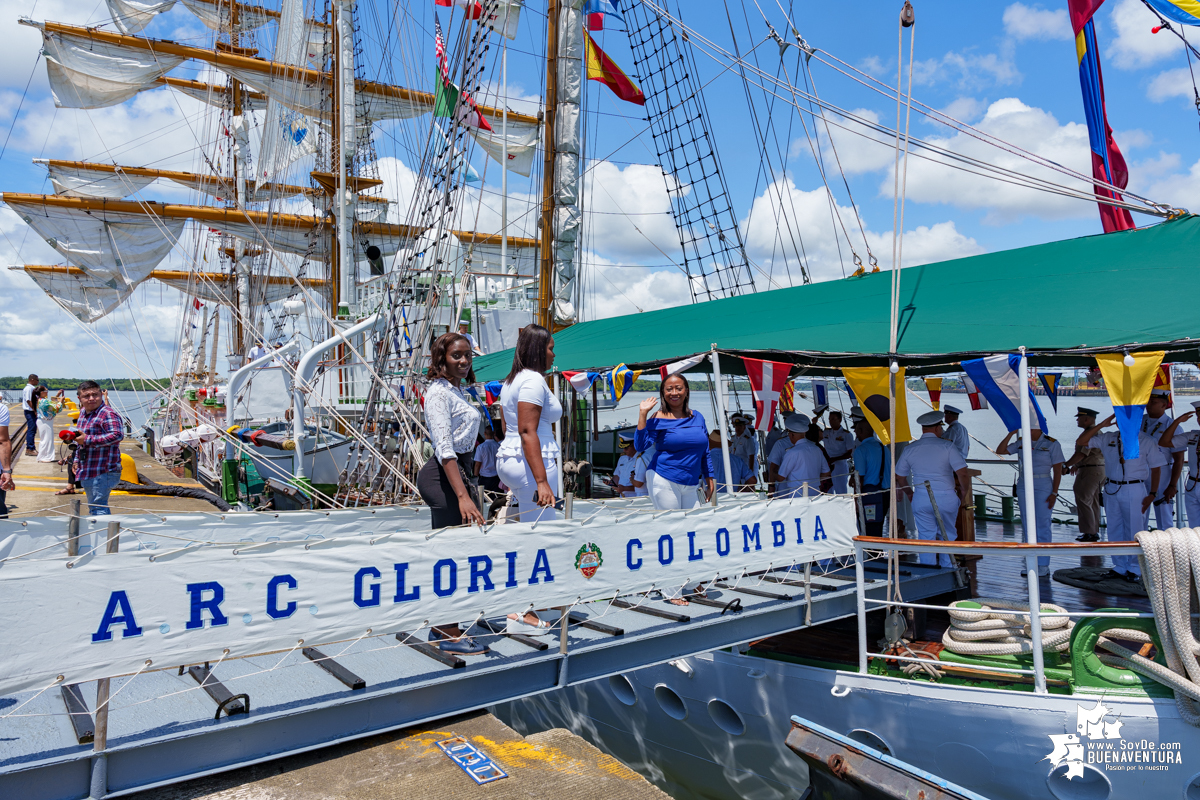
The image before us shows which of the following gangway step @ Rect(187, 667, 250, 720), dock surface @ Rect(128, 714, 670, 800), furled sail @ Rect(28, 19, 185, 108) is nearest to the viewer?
dock surface @ Rect(128, 714, 670, 800)

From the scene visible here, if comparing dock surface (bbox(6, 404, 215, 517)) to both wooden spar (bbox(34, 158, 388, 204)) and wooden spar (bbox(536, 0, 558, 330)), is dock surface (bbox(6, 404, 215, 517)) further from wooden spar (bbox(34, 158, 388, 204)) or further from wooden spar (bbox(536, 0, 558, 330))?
wooden spar (bbox(34, 158, 388, 204))

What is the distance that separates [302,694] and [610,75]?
45.0ft

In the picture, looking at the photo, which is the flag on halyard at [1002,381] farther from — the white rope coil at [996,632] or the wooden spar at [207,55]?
the wooden spar at [207,55]

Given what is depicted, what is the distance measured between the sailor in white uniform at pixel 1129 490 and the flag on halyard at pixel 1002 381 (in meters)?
2.38

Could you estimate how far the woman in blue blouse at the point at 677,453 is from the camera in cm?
492

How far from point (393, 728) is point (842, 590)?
10.9 feet

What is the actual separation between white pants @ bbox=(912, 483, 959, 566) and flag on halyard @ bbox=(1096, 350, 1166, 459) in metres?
1.57

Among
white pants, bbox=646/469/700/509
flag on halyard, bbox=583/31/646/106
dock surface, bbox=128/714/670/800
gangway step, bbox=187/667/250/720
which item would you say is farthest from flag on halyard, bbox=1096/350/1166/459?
flag on halyard, bbox=583/31/646/106

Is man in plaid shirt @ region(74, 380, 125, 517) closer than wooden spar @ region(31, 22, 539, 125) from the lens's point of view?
Yes

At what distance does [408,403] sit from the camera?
897cm

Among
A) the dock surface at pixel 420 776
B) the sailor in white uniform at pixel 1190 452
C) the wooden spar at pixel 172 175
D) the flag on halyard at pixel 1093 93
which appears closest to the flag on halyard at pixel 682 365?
the dock surface at pixel 420 776

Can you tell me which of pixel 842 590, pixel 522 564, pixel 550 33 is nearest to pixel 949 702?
pixel 842 590

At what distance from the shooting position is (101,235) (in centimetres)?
2661

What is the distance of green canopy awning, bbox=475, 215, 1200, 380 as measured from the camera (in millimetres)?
5250
